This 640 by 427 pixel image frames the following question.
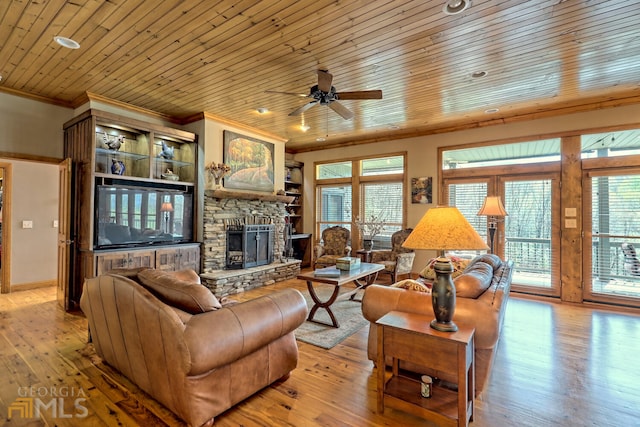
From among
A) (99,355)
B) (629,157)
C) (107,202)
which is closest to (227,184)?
(107,202)

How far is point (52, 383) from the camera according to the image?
2357mm

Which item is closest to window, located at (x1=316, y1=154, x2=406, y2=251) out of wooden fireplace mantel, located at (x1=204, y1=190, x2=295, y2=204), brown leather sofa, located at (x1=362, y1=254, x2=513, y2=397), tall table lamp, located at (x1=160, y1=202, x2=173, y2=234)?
wooden fireplace mantel, located at (x1=204, y1=190, x2=295, y2=204)

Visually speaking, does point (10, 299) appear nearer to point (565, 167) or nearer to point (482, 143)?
point (482, 143)

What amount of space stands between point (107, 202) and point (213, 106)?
211cm

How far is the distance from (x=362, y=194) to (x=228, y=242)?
3225mm

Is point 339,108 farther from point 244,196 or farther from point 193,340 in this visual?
point 193,340

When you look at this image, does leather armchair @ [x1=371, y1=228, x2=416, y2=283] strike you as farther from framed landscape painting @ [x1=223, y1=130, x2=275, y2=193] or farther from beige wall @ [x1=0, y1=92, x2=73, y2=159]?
beige wall @ [x1=0, y1=92, x2=73, y2=159]

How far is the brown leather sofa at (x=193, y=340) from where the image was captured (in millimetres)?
1781

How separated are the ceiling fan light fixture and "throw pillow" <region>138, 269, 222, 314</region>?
2853 mm

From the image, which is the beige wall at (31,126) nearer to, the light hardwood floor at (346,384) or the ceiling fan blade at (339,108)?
the light hardwood floor at (346,384)

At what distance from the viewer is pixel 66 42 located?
305 centimetres

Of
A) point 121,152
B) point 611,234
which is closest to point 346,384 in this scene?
point 121,152

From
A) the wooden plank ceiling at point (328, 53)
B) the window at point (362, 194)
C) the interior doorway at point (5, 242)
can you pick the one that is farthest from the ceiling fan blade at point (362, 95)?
the interior doorway at point (5, 242)

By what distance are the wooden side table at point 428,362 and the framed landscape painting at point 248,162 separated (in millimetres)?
4277
